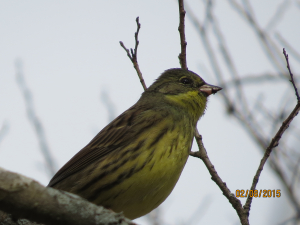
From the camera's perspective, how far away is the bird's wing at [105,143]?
5105mm

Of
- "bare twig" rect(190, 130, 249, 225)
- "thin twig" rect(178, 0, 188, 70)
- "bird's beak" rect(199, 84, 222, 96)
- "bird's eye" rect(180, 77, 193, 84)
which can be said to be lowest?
"bare twig" rect(190, 130, 249, 225)

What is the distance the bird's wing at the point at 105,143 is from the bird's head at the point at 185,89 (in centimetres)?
72

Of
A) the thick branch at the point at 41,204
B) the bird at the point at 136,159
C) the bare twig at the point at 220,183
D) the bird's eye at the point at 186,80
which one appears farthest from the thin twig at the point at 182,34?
the thick branch at the point at 41,204

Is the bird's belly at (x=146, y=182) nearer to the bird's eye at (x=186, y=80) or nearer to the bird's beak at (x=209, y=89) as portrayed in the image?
the bird's beak at (x=209, y=89)

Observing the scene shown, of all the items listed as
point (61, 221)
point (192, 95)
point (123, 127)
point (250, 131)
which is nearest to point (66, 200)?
point (61, 221)

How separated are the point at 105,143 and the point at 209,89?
1.88 m

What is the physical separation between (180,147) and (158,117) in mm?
694

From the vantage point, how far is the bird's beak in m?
6.04

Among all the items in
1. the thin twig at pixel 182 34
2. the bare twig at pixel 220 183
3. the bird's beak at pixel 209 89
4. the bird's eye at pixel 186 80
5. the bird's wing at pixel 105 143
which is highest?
the thin twig at pixel 182 34

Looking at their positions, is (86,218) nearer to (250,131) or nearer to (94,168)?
(94,168)

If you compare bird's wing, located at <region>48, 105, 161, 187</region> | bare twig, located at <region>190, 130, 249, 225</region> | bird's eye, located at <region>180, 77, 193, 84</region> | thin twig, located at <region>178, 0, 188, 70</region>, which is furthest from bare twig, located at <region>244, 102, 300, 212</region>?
bird's eye, located at <region>180, 77, 193, 84</region>

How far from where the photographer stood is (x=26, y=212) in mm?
2582

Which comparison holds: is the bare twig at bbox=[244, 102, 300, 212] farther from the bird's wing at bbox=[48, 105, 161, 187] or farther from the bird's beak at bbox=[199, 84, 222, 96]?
the bird's beak at bbox=[199, 84, 222, 96]

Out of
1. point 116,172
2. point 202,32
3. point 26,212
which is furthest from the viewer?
point 202,32
